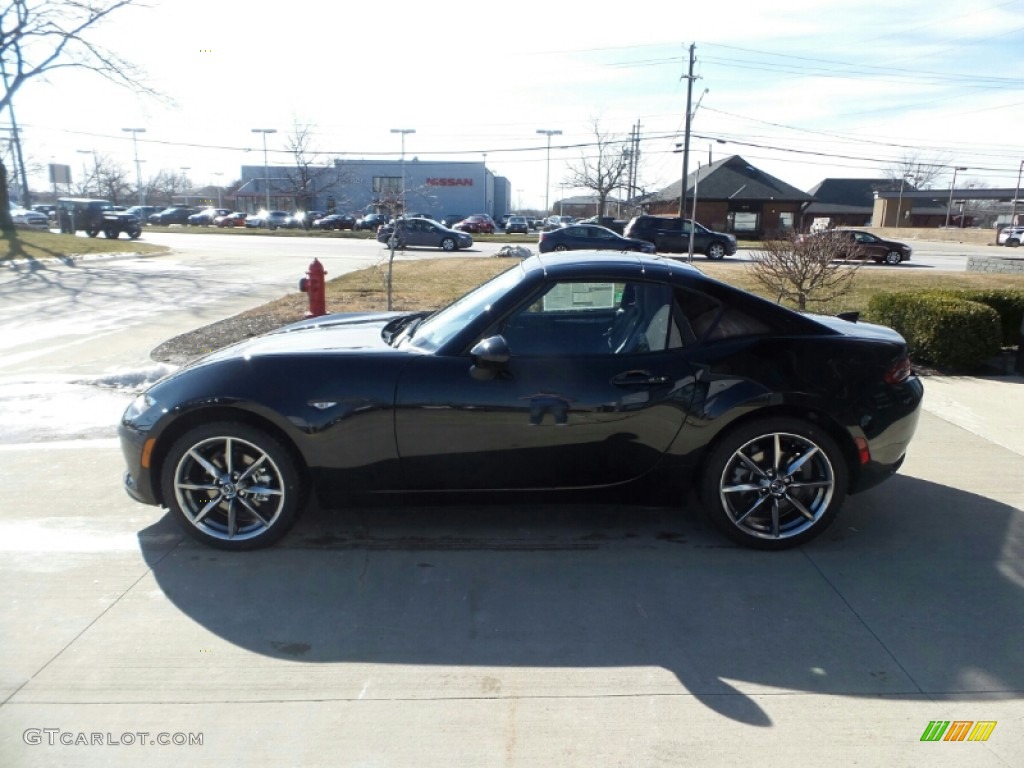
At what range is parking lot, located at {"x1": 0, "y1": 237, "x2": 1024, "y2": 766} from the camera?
2.53 meters

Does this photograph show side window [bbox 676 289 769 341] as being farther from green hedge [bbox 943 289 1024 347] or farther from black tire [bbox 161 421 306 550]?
green hedge [bbox 943 289 1024 347]

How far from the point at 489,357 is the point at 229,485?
1498mm

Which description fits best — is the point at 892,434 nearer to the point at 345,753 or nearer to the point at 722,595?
the point at 722,595

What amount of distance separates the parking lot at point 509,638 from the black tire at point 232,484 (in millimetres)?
134

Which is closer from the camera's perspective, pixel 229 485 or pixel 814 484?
pixel 229 485

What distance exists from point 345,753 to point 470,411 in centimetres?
170

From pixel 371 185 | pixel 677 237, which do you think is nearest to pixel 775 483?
pixel 677 237

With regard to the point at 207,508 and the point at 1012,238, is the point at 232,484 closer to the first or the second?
the point at 207,508

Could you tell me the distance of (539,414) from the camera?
12.2 feet

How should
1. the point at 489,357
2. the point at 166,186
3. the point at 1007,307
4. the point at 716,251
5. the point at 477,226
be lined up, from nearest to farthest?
the point at 489,357
the point at 1007,307
the point at 716,251
the point at 477,226
the point at 166,186

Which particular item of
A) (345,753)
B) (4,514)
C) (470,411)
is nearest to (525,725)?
(345,753)

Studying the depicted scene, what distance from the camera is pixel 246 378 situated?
3.73 metres

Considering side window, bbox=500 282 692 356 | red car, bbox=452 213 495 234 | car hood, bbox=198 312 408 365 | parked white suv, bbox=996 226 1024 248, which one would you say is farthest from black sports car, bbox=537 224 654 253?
parked white suv, bbox=996 226 1024 248

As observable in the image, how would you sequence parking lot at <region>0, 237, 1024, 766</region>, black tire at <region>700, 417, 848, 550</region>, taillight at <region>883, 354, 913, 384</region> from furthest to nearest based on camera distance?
1. taillight at <region>883, 354, 913, 384</region>
2. black tire at <region>700, 417, 848, 550</region>
3. parking lot at <region>0, 237, 1024, 766</region>
